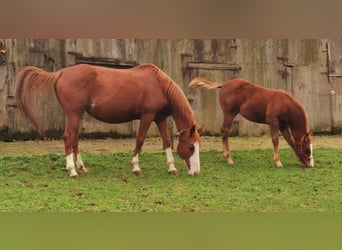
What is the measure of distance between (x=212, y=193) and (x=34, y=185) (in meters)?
0.88

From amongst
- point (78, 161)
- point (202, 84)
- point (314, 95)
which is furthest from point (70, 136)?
point (314, 95)

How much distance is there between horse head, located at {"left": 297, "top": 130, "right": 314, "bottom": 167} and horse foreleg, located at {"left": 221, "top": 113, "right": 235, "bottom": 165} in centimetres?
40

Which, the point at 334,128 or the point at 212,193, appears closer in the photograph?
the point at 212,193

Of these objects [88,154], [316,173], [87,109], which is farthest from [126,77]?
[316,173]

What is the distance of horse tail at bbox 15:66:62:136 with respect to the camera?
2.54m

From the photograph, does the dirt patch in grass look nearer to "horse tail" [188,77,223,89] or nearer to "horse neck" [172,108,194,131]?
"horse neck" [172,108,194,131]

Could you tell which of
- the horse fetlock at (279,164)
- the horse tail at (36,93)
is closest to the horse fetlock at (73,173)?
the horse tail at (36,93)

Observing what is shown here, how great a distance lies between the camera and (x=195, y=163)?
104 inches

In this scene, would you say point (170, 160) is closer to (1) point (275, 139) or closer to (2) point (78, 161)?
(2) point (78, 161)

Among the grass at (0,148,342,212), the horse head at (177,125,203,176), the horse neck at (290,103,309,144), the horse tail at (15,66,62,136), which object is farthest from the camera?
the horse neck at (290,103,309,144)

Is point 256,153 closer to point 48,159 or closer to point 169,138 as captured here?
point 169,138

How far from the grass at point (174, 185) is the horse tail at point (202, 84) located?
1.27ft

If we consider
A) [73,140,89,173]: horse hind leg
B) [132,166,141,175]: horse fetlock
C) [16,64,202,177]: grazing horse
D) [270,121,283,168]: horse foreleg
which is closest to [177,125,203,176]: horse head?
[16,64,202,177]: grazing horse

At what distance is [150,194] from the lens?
228cm
